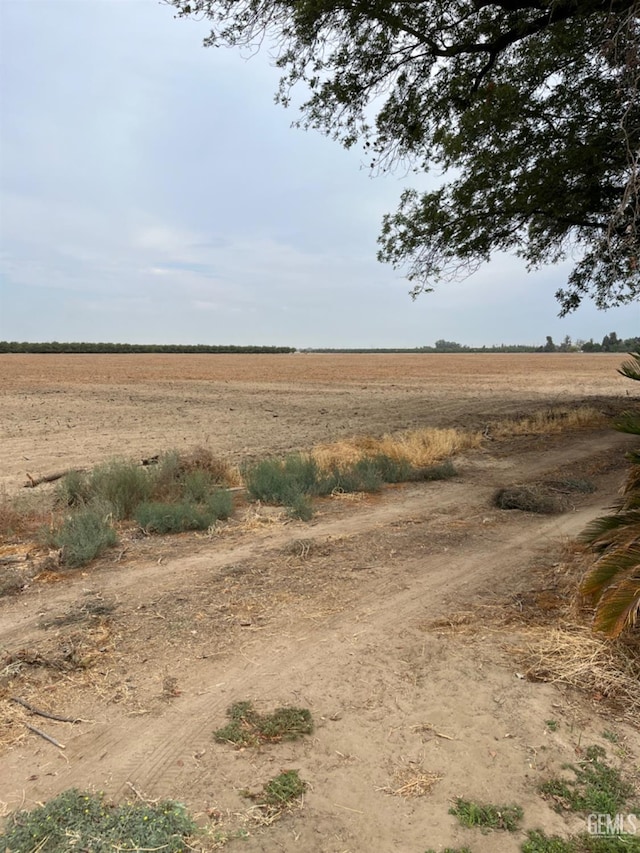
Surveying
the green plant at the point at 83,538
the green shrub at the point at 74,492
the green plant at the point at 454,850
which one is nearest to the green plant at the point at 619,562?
the green plant at the point at 454,850

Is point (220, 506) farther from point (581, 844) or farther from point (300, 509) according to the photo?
point (581, 844)

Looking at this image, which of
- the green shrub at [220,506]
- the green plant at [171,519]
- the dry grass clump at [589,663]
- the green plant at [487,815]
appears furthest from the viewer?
the green shrub at [220,506]

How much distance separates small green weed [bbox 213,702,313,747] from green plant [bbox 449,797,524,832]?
2.74 feet

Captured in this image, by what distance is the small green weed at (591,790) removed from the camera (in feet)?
7.72

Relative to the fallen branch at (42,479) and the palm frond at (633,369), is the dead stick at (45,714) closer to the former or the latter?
the palm frond at (633,369)

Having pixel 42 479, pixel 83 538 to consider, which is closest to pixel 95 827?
pixel 83 538

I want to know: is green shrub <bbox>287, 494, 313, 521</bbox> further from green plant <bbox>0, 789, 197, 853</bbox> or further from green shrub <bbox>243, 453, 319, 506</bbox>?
green plant <bbox>0, 789, 197, 853</bbox>

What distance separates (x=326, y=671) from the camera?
11.2ft

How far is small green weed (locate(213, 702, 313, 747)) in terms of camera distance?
9.16 ft

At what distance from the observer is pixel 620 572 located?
3492 millimetres

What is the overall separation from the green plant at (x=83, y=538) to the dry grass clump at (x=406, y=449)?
415 cm

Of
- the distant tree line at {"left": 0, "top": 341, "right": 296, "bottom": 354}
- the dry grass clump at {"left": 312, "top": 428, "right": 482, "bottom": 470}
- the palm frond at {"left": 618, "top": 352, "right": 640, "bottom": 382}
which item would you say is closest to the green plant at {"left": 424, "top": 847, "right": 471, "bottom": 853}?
the palm frond at {"left": 618, "top": 352, "right": 640, "bottom": 382}

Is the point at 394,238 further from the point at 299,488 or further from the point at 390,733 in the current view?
the point at 390,733

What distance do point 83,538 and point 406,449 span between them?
20.4 ft
